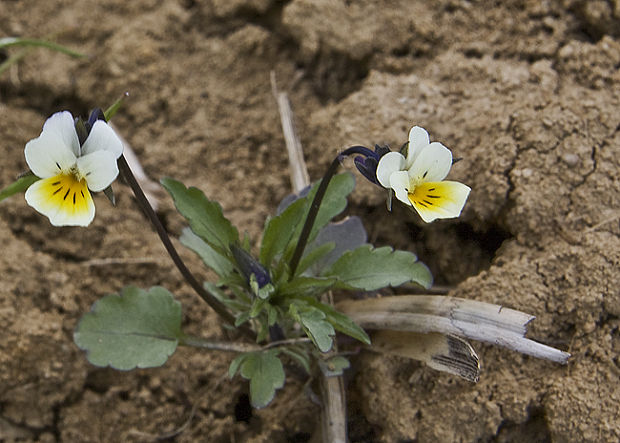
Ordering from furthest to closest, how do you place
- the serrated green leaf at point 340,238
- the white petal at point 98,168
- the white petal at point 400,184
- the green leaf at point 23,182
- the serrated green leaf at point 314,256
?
the serrated green leaf at point 340,238
the serrated green leaf at point 314,256
the green leaf at point 23,182
the white petal at point 400,184
the white petal at point 98,168

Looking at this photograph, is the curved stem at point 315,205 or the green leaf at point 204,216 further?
the green leaf at point 204,216

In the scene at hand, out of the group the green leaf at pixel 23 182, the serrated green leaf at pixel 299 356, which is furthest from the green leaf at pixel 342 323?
the green leaf at pixel 23 182

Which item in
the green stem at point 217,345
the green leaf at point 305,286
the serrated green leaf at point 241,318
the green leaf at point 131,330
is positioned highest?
the green leaf at point 305,286

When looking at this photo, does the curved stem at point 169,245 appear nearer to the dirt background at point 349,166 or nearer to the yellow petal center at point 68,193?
the yellow petal center at point 68,193

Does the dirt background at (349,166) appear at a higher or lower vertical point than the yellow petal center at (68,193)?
lower

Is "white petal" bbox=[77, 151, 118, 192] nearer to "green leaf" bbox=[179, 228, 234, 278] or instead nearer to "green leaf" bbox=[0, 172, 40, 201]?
"green leaf" bbox=[0, 172, 40, 201]

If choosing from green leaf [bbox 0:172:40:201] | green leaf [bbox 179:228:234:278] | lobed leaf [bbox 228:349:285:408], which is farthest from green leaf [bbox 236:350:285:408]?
green leaf [bbox 0:172:40:201]

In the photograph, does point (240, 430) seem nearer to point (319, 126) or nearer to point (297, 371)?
point (297, 371)
